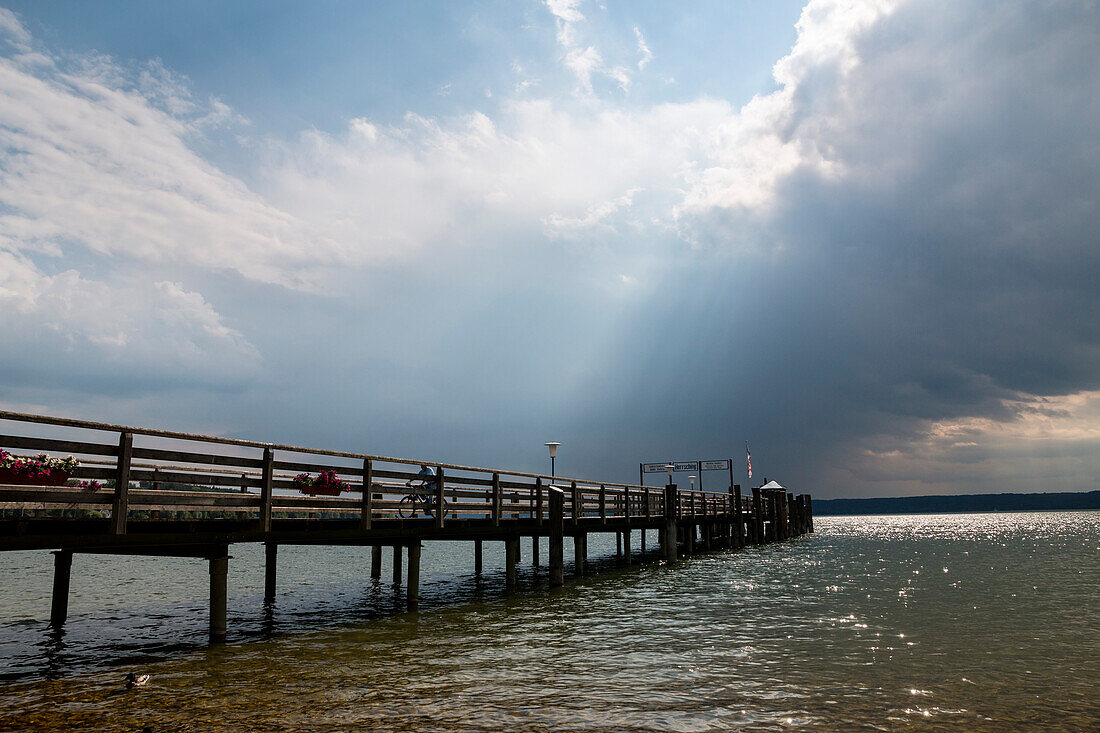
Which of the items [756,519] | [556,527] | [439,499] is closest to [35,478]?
[439,499]

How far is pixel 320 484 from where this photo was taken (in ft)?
48.6

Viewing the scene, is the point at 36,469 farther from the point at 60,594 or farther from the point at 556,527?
the point at 556,527

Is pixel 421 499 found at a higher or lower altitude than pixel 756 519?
higher

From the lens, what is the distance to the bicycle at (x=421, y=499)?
58.0 ft

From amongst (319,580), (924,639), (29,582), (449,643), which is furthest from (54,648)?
(29,582)

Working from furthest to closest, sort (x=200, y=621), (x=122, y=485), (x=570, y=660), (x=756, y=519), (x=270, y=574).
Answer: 1. (x=756, y=519)
2. (x=270, y=574)
3. (x=200, y=621)
4. (x=570, y=660)
5. (x=122, y=485)

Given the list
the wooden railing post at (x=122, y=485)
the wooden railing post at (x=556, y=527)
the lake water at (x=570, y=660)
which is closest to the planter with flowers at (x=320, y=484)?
the lake water at (x=570, y=660)

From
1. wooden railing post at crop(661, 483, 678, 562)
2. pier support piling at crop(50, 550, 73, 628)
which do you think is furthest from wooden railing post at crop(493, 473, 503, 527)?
wooden railing post at crop(661, 483, 678, 562)

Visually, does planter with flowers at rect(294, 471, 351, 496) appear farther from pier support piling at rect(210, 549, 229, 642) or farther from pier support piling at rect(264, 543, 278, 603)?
pier support piling at rect(264, 543, 278, 603)

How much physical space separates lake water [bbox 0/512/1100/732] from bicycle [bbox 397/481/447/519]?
A: 2.54 meters

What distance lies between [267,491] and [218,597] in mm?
2518

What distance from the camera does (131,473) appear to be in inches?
438

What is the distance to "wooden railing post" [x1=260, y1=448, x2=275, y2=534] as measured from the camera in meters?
13.3

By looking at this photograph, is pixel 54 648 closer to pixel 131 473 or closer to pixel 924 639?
pixel 131 473
